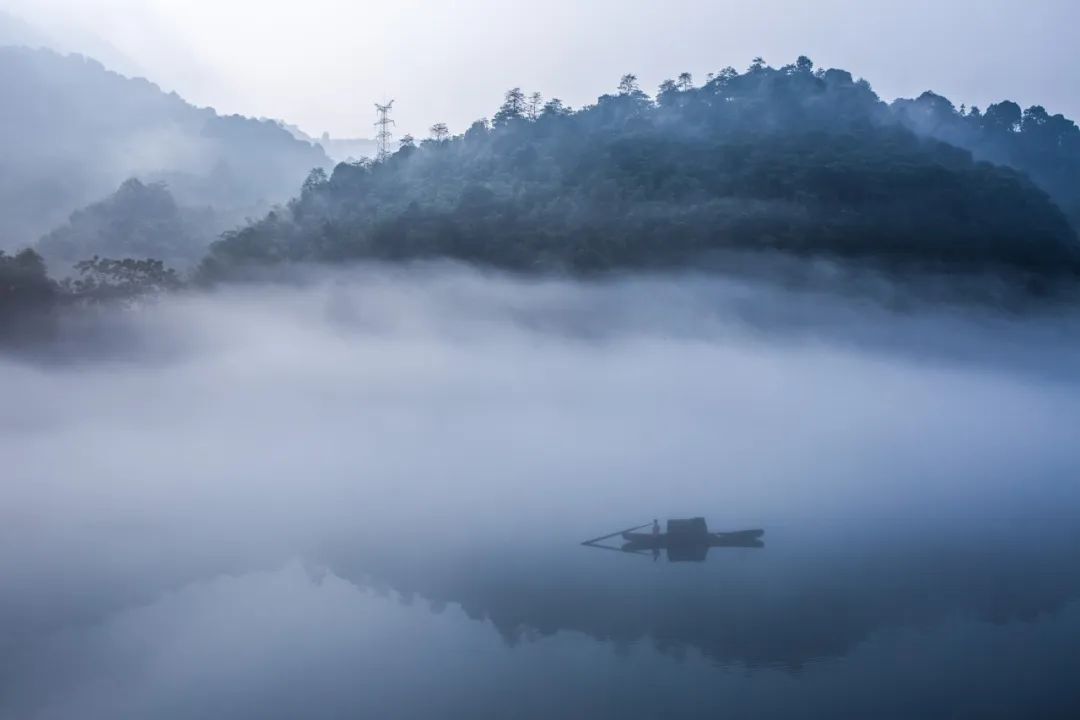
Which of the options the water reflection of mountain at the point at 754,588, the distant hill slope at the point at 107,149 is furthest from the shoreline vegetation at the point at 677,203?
the water reflection of mountain at the point at 754,588

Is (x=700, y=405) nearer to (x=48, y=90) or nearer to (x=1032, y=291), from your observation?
(x=1032, y=291)

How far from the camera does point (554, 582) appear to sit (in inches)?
595

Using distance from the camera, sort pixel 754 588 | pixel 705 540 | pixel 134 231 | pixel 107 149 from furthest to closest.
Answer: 1. pixel 107 149
2. pixel 134 231
3. pixel 705 540
4. pixel 754 588

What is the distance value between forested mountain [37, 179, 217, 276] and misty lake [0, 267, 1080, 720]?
5.31 m

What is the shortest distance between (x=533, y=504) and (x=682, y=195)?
15037mm

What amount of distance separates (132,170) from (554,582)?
118ft

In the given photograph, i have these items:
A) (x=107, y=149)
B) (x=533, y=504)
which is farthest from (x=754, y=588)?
(x=107, y=149)

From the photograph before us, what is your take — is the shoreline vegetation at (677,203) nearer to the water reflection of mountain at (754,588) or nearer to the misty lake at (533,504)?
the misty lake at (533,504)

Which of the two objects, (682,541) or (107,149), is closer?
(682,541)

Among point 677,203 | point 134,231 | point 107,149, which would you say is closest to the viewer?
point 677,203

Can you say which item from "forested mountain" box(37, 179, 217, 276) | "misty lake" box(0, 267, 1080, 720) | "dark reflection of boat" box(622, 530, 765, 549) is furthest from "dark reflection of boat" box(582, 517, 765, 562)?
"forested mountain" box(37, 179, 217, 276)

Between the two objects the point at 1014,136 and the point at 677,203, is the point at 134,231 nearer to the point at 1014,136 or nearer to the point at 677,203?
the point at 677,203

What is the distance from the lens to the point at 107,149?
148 ft

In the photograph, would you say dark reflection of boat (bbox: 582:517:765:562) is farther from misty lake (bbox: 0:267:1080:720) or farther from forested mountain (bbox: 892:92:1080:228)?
forested mountain (bbox: 892:92:1080:228)
